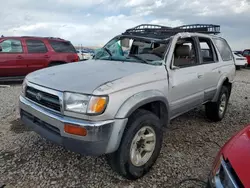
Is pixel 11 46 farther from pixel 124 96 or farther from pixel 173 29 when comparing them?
pixel 124 96

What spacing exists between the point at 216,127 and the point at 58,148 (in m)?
3.08

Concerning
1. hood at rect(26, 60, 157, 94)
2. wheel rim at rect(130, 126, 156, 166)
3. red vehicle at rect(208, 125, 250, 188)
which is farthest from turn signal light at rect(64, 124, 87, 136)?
red vehicle at rect(208, 125, 250, 188)

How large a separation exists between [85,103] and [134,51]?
175cm

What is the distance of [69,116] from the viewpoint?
232cm

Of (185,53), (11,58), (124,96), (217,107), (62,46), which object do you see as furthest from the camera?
(62,46)

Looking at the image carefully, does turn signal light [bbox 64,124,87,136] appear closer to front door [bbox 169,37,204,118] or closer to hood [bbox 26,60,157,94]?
hood [bbox 26,60,157,94]

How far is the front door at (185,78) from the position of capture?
3.26m

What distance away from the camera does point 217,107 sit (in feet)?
15.2

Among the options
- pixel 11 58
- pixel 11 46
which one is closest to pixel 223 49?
pixel 11 58

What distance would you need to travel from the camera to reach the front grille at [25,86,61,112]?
2.44 metres

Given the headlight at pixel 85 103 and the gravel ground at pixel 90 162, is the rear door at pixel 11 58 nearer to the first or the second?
the gravel ground at pixel 90 162

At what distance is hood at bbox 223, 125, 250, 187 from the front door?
142 cm

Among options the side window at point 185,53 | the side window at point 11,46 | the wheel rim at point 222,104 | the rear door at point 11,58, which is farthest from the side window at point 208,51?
the side window at point 11,46

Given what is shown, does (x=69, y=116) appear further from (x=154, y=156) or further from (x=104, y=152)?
(x=154, y=156)
